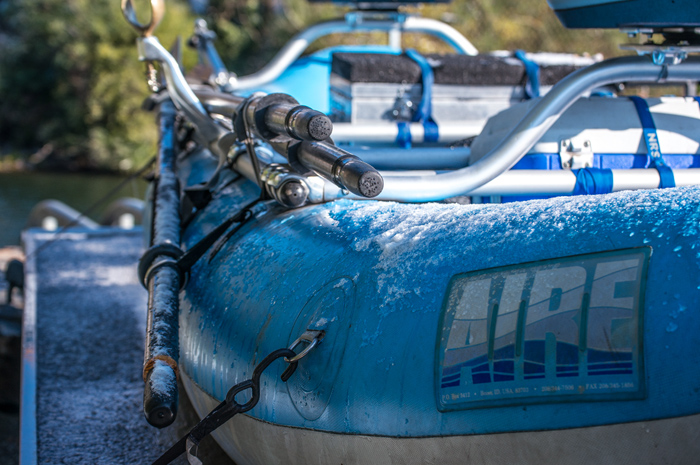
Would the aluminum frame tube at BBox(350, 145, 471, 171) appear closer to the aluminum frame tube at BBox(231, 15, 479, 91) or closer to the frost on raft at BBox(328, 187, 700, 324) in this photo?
the frost on raft at BBox(328, 187, 700, 324)

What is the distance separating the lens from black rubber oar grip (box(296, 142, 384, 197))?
116 cm

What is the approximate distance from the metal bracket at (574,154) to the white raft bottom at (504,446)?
93 centimetres

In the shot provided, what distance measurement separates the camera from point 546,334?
3.13 feet

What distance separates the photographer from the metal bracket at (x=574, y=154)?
175cm

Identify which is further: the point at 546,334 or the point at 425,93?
the point at 425,93

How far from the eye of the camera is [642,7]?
5.33 ft

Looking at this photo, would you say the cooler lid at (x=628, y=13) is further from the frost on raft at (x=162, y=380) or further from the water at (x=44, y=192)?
the water at (x=44, y=192)

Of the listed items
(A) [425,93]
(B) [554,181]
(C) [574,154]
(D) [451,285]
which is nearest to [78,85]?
(A) [425,93]

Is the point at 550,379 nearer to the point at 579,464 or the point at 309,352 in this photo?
the point at 579,464

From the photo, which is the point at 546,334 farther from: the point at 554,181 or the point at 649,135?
the point at 649,135

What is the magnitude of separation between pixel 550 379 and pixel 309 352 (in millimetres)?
387

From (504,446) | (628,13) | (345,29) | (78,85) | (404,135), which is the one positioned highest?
(78,85)

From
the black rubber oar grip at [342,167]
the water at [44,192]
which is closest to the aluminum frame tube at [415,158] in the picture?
the black rubber oar grip at [342,167]

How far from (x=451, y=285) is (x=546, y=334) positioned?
169 mm
